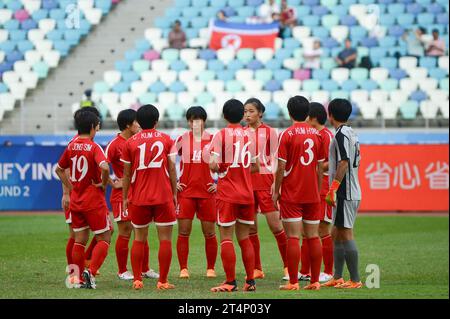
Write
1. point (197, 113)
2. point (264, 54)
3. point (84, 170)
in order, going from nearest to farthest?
point (84, 170) → point (197, 113) → point (264, 54)

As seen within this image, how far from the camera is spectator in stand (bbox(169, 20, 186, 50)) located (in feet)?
92.6

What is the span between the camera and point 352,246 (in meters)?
11.5

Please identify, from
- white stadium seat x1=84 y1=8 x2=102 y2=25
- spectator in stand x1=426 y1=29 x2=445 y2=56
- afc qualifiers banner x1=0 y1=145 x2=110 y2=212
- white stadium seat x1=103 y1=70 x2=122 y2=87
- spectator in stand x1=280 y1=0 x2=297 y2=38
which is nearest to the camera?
afc qualifiers banner x1=0 y1=145 x2=110 y2=212

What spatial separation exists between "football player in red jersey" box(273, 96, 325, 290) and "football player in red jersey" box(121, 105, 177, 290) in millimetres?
1224

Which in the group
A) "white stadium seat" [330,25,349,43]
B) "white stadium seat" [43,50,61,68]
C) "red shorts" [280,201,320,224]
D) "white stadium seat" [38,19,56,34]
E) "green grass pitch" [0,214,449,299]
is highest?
"white stadium seat" [38,19,56,34]

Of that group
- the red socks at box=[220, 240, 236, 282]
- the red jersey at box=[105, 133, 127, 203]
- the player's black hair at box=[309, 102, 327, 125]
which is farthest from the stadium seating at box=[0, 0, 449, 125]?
the red socks at box=[220, 240, 236, 282]

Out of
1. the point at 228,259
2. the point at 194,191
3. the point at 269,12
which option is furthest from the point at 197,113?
the point at 269,12

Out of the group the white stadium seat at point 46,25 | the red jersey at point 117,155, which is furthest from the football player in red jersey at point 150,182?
the white stadium seat at point 46,25

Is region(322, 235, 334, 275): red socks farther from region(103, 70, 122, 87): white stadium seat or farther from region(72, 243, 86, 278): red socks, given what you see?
region(103, 70, 122, 87): white stadium seat

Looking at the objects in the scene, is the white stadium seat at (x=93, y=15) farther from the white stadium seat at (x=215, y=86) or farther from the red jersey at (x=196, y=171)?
the red jersey at (x=196, y=171)

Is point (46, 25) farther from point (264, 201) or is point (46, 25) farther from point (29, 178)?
point (264, 201)

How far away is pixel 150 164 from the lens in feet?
37.2

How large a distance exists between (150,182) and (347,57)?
16700mm

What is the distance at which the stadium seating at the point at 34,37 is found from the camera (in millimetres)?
27578
